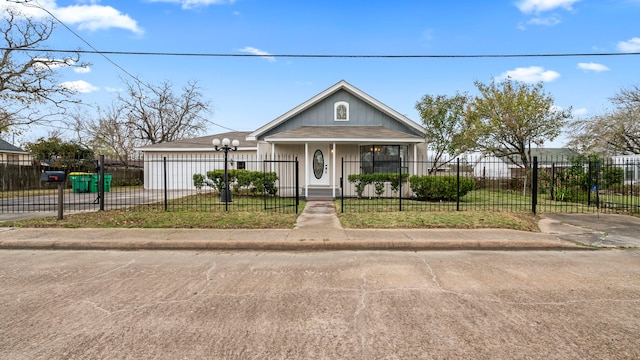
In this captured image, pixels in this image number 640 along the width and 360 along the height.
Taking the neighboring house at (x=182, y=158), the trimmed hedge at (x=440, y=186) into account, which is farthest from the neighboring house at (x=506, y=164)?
the neighboring house at (x=182, y=158)

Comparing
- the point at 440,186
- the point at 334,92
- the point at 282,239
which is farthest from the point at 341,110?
the point at 282,239

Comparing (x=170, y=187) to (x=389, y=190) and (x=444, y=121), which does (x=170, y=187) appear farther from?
(x=444, y=121)

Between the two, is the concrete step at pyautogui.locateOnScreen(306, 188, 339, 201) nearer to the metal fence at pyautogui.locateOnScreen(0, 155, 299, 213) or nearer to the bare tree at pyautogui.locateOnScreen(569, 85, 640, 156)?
the metal fence at pyautogui.locateOnScreen(0, 155, 299, 213)

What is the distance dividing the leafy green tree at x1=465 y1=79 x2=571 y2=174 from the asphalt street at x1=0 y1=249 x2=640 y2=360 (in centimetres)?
1566

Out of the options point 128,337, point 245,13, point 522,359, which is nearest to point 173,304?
point 128,337

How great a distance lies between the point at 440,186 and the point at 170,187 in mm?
17317

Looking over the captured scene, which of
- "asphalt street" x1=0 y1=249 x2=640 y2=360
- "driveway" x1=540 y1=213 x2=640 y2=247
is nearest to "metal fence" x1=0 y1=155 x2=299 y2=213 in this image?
"asphalt street" x1=0 y1=249 x2=640 y2=360

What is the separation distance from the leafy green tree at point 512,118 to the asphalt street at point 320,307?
51.4 feet

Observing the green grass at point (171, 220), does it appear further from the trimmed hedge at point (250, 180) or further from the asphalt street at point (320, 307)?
the trimmed hedge at point (250, 180)

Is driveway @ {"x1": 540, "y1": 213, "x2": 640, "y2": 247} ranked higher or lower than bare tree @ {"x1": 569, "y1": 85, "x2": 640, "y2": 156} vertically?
lower

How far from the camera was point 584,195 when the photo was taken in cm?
1430

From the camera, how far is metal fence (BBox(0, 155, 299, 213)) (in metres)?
12.1

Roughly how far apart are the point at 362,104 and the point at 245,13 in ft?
23.7

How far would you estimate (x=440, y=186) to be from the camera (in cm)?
1401
